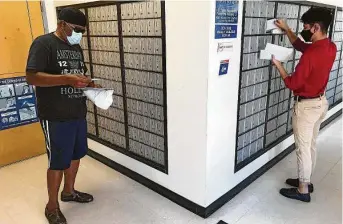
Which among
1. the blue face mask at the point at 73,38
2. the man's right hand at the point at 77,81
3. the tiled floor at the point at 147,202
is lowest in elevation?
the tiled floor at the point at 147,202

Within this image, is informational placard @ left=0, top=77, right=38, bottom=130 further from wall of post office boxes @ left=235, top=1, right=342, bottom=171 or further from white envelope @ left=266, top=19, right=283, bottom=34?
white envelope @ left=266, top=19, right=283, bottom=34

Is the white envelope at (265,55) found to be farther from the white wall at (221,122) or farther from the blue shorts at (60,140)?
the blue shorts at (60,140)

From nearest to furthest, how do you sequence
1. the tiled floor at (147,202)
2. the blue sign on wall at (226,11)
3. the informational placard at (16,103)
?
the blue sign on wall at (226,11) < the tiled floor at (147,202) < the informational placard at (16,103)

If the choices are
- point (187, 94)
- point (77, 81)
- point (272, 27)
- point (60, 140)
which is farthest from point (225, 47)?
point (60, 140)

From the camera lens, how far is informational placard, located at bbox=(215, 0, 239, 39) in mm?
1776

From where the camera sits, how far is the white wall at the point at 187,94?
1.83 metres

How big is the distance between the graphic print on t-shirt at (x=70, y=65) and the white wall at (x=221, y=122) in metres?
0.96

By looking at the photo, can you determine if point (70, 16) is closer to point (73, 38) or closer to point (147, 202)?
point (73, 38)

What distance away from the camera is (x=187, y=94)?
2.01 metres

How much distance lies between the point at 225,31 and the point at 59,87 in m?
1.20

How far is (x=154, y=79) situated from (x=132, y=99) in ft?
1.28

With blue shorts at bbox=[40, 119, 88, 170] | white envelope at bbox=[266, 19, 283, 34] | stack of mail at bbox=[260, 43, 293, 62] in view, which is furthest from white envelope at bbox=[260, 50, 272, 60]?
blue shorts at bbox=[40, 119, 88, 170]

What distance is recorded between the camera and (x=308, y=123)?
2.21 meters

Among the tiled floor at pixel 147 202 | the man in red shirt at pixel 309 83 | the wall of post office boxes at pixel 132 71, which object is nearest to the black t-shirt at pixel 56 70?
the wall of post office boxes at pixel 132 71
